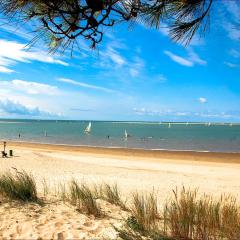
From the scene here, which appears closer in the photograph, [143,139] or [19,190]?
[19,190]

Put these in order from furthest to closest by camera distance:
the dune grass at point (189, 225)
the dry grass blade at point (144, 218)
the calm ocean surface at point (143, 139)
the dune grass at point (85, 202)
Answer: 1. the calm ocean surface at point (143, 139)
2. the dune grass at point (85, 202)
3. the dry grass blade at point (144, 218)
4. the dune grass at point (189, 225)

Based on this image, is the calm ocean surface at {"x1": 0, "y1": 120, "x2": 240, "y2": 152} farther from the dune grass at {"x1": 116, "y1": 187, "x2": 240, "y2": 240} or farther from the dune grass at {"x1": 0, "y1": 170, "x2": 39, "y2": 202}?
the dune grass at {"x1": 116, "y1": 187, "x2": 240, "y2": 240}

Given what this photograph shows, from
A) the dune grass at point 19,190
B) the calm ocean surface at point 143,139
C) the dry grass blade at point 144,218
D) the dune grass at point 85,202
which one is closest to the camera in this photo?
the dry grass blade at point 144,218

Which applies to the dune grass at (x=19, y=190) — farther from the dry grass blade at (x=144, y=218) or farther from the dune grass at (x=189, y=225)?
the dune grass at (x=189, y=225)

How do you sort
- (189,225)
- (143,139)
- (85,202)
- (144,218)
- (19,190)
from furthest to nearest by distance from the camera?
1. (143,139)
2. (19,190)
3. (85,202)
4. (144,218)
5. (189,225)

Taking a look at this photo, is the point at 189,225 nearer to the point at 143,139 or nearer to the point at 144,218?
the point at 144,218

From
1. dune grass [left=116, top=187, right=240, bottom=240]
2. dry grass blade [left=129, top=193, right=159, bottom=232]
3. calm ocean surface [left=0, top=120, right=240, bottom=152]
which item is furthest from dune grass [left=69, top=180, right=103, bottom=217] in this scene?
calm ocean surface [left=0, top=120, right=240, bottom=152]

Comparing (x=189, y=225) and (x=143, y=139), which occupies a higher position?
(x=189, y=225)

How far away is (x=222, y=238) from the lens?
520 cm

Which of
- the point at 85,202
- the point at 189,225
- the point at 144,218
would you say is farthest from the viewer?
the point at 85,202

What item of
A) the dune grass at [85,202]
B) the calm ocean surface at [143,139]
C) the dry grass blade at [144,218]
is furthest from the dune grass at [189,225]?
the calm ocean surface at [143,139]

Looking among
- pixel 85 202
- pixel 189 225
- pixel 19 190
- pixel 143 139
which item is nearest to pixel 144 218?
pixel 189 225

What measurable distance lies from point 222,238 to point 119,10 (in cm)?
338

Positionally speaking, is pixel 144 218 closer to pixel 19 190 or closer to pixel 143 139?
pixel 19 190
